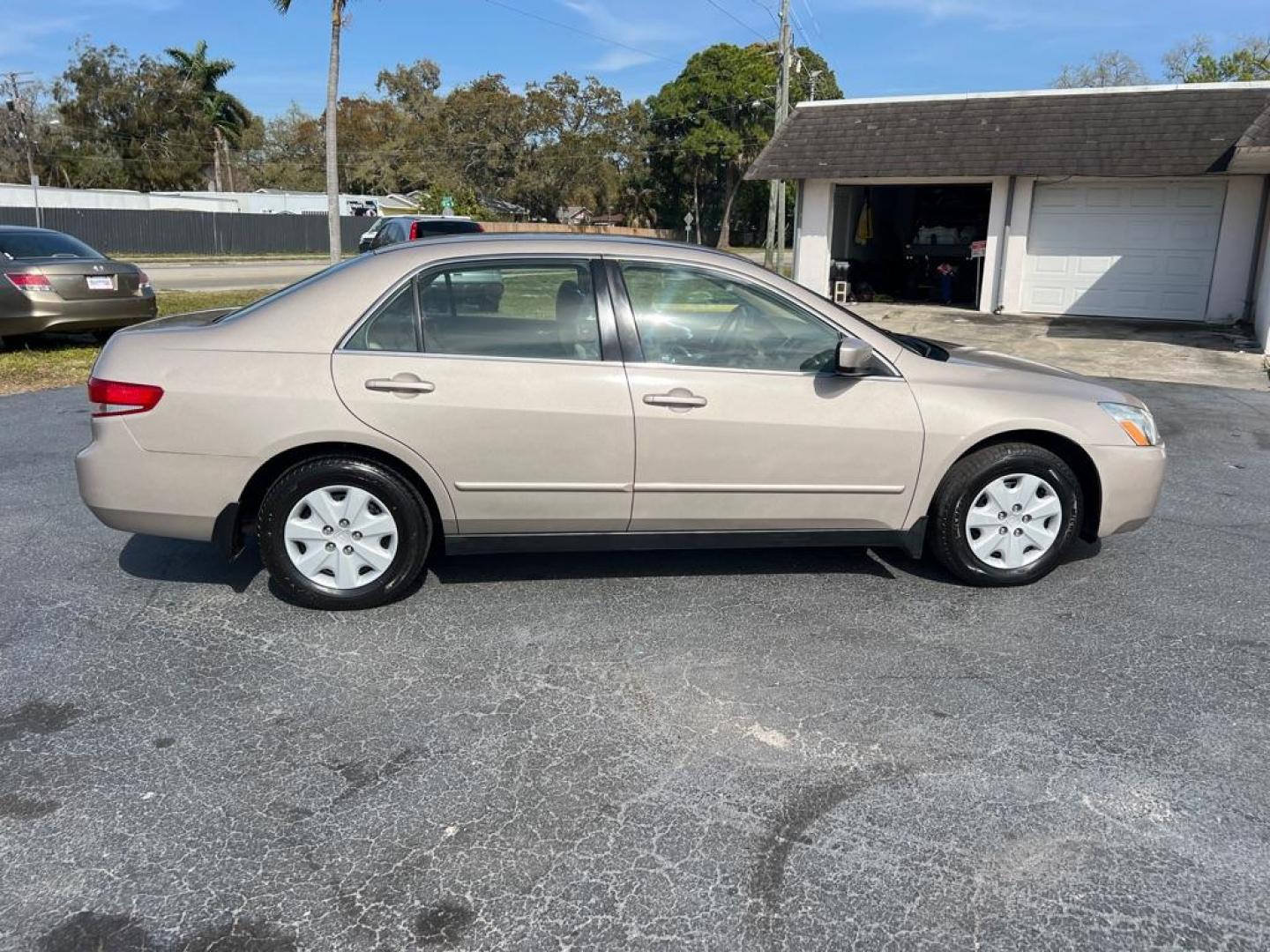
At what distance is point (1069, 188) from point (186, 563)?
665 inches

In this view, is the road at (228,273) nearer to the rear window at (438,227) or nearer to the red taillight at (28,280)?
the rear window at (438,227)

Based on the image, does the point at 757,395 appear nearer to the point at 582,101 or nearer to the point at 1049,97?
the point at 1049,97

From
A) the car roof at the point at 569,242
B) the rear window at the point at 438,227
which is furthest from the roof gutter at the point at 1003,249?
the car roof at the point at 569,242

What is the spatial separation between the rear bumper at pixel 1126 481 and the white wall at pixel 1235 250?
1393cm

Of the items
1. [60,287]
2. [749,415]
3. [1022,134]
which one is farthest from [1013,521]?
[1022,134]

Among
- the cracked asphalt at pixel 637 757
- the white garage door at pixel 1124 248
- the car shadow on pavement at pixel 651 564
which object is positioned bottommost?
the cracked asphalt at pixel 637 757

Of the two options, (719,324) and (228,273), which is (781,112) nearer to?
(228,273)

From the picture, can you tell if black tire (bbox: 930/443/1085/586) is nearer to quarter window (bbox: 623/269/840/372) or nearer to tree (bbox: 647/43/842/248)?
quarter window (bbox: 623/269/840/372)

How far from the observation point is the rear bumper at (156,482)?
13.3 feet

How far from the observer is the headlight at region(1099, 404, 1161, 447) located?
4500 millimetres

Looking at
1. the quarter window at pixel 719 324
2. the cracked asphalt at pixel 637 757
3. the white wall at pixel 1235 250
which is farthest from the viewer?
the white wall at pixel 1235 250

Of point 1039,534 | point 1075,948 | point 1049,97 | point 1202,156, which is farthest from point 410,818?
point 1049,97

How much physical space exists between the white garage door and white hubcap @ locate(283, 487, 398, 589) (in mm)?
16499

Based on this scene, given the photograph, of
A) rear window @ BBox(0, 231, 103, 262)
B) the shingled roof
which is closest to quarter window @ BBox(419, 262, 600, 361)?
rear window @ BBox(0, 231, 103, 262)
